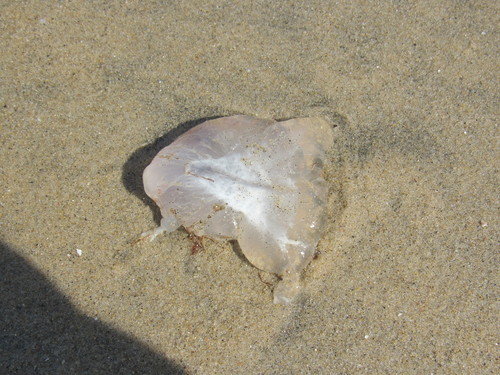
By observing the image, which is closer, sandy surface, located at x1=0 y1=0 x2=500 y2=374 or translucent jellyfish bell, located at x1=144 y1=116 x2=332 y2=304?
sandy surface, located at x1=0 y1=0 x2=500 y2=374

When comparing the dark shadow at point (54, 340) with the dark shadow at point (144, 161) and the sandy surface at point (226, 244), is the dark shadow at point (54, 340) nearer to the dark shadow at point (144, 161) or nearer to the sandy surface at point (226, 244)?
the sandy surface at point (226, 244)

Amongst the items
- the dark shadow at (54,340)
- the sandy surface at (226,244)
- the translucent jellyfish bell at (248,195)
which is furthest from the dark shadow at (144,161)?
the dark shadow at (54,340)

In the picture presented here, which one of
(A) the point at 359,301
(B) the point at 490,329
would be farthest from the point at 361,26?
(B) the point at 490,329

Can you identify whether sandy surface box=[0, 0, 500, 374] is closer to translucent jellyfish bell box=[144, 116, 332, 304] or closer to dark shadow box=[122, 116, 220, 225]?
dark shadow box=[122, 116, 220, 225]

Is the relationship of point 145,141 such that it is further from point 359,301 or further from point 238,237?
point 359,301

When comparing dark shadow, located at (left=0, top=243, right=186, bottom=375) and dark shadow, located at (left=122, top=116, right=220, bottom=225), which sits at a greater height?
dark shadow, located at (left=122, top=116, right=220, bottom=225)

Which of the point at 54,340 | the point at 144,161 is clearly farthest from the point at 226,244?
the point at 54,340

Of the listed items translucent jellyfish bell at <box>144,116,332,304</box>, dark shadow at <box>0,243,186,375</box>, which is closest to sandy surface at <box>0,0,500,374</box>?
dark shadow at <box>0,243,186,375</box>
